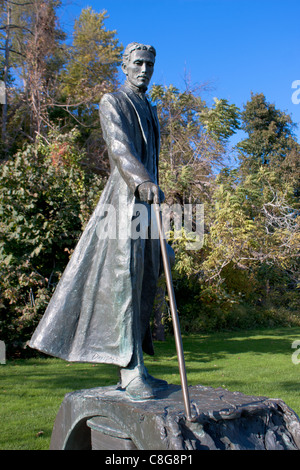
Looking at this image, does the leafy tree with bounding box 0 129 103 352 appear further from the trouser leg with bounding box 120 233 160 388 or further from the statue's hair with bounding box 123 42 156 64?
the statue's hair with bounding box 123 42 156 64

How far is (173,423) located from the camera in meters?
2.25

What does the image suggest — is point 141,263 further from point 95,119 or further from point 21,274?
point 95,119

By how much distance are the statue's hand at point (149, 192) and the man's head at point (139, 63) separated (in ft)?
2.96

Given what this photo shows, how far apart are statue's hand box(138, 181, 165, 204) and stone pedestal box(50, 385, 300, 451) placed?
1.15 meters

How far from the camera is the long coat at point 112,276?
291cm

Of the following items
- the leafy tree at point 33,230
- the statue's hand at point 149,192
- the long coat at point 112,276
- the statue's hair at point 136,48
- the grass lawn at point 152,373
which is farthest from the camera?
the leafy tree at point 33,230

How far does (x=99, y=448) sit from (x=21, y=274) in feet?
23.6

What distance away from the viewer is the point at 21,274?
31.2ft

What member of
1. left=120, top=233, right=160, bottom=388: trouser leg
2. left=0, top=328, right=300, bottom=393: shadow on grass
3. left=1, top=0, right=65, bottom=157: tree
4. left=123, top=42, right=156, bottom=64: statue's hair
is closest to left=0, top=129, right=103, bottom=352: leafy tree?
left=0, top=328, right=300, bottom=393: shadow on grass

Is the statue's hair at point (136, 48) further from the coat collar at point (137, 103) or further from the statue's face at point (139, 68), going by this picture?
the coat collar at point (137, 103)

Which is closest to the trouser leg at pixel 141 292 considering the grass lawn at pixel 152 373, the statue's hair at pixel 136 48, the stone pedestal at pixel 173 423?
the stone pedestal at pixel 173 423

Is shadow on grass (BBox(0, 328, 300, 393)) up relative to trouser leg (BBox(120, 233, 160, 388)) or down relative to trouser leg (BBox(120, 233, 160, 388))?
down

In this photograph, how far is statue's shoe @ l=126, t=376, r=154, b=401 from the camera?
2686 mm

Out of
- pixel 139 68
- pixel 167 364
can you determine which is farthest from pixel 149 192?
pixel 167 364
